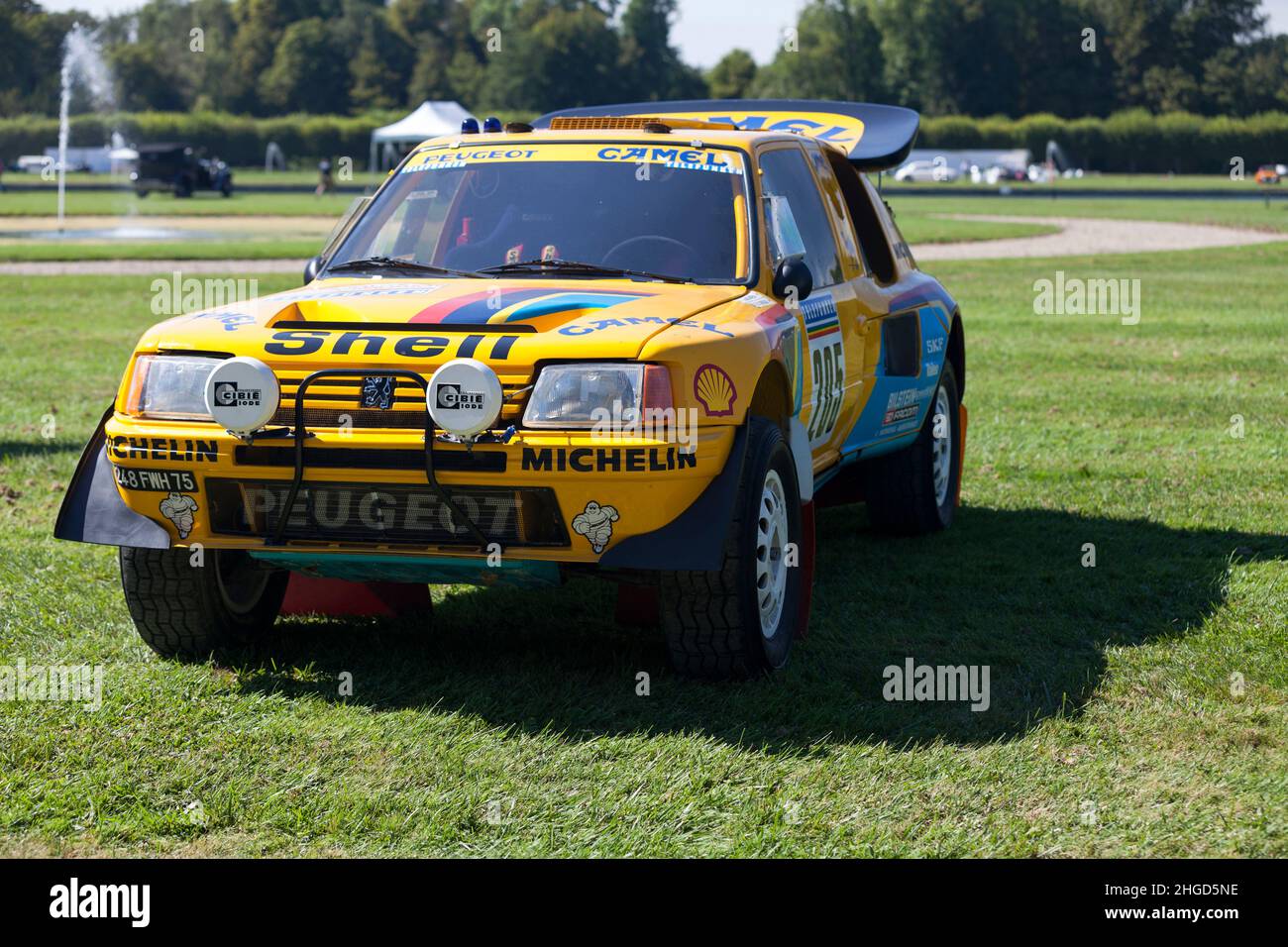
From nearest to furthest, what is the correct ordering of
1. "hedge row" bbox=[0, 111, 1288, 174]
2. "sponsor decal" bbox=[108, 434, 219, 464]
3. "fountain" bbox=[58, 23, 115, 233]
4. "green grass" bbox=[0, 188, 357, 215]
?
1. "sponsor decal" bbox=[108, 434, 219, 464]
2. "green grass" bbox=[0, 188, 357, 215]
3. "hedge row" bbox=[0, 111, 1288, 174]
4. "fountain" bbox=[58, 23, 115, 233]

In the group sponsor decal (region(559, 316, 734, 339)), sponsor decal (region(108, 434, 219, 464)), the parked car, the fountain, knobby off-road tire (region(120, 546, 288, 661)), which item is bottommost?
knobby off-road tire (region(120, 546, 288, 661))

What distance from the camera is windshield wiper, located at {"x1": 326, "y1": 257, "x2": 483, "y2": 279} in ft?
20.5

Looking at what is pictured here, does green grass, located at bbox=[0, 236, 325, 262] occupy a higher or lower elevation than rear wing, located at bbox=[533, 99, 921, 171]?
lower

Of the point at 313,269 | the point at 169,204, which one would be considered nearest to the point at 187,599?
the point at 313,269

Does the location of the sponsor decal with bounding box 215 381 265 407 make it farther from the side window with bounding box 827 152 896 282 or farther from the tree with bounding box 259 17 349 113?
the tree with bounding box 259 17 349 113

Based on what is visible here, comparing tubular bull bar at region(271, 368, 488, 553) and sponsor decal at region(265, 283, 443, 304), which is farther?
sponsor decal at region(265, 283, 443, 304)

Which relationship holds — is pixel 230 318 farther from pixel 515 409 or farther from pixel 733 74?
pixel 733 74

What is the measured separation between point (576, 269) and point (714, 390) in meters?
1.06

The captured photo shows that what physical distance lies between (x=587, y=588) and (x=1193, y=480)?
4313 mm

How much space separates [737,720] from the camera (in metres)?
5.32

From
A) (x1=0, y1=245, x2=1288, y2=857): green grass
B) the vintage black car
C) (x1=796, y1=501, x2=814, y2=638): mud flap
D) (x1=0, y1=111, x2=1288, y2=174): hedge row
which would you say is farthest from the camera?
(x1=0, y1=111, x2=1288, y2=174): hedge row

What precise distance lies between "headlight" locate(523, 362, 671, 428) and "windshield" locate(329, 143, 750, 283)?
1066 millimetres

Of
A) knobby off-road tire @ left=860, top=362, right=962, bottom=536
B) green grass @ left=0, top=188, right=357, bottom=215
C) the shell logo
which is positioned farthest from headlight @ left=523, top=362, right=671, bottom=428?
green grass @ left=0, top=188, right=357, bottom=215

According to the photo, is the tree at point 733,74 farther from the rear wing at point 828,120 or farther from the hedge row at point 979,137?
the rear wing at point 828,120
